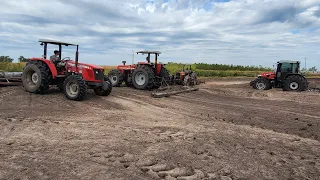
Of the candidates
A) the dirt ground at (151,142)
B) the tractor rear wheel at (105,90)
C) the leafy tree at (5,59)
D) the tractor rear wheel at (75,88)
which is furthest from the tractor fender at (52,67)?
the leafy tree at (5,59)

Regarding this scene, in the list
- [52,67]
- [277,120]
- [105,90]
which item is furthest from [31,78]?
[277,120]

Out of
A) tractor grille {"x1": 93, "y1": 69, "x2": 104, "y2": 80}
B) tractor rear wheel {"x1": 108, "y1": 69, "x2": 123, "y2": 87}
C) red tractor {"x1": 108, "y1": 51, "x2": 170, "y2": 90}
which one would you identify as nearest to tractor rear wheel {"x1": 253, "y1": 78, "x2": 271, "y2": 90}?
red tractor {"x1": 108, "y1": 51, "x2": 170, "y2": 90}

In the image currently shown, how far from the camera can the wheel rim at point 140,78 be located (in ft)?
52.1

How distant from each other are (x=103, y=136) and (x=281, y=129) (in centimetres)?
447

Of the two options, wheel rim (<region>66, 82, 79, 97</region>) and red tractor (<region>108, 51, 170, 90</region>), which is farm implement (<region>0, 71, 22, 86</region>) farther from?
red tractor (<region>108, 51, 170, 90</region>)

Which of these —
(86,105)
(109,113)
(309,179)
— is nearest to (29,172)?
(309,179)

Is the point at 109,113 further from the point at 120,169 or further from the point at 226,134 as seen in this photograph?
the point at 120,169

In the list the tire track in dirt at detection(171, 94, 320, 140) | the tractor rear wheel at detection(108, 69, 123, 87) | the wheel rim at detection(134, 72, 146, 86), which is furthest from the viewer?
the tractor rear wheel at detection(108, 69, 123, 87)

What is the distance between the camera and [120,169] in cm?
426

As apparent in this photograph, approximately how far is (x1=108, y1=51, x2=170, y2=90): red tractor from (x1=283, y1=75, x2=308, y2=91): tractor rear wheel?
7413mm

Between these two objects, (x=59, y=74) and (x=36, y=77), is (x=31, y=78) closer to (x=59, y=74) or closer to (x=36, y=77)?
(x=36, y=77)

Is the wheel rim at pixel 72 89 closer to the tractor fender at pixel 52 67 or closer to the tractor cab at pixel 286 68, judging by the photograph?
the tractor fender at pixel 52 67

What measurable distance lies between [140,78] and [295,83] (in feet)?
31.3

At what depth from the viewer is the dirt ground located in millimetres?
4266
